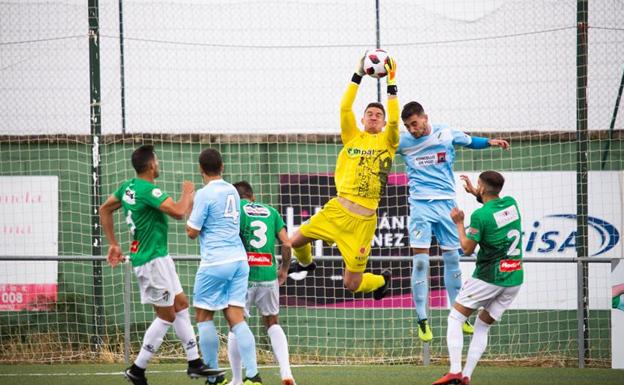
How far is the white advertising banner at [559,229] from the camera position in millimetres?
13258

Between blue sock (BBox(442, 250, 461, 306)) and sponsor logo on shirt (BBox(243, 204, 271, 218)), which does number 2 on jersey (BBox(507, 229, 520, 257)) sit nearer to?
blue sock (BBox(442, 250, 461, 306))

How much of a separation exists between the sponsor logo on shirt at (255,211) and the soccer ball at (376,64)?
159 cm

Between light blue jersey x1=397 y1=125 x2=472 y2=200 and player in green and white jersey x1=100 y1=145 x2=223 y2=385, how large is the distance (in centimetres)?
270

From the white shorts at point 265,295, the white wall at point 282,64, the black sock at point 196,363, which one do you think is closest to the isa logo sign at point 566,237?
the white wall at point 282,64

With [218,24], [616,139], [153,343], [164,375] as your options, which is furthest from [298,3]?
[153,343]

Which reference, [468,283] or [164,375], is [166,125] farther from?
[468,283]

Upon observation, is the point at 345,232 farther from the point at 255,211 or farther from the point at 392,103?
the point at 392,103

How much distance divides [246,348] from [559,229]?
6.41 metres

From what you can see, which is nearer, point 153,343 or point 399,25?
point 153,343

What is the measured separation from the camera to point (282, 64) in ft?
45.8

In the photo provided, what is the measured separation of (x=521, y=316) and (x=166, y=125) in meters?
5.64

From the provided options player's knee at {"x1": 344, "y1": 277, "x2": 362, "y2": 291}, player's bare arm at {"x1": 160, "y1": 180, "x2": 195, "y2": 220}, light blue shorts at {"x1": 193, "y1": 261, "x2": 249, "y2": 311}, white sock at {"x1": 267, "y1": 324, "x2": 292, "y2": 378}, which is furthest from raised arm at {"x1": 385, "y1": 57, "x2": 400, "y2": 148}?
white sock at {"x1": 267, "y1": 324, "x2": 292, "y2": 378}

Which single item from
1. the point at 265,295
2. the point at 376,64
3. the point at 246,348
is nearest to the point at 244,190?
the point at 265,295

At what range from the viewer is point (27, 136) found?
14.0 meters
